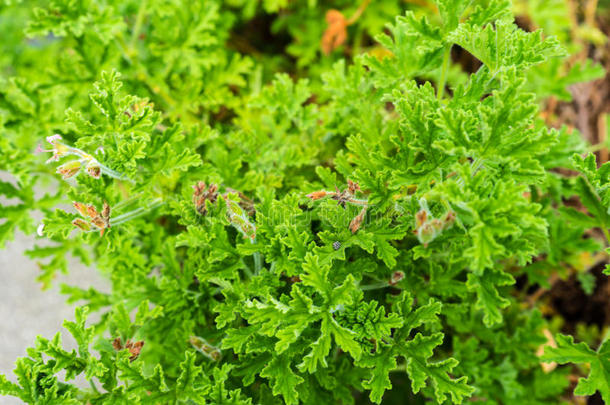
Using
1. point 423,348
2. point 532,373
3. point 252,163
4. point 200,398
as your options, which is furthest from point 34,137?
point 532,373

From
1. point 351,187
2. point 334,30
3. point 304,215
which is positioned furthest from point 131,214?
point 334,30

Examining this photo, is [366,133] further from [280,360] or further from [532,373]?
[532,373]

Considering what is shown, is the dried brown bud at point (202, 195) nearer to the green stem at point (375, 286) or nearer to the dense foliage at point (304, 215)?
the dense foliage at point (304, 215)

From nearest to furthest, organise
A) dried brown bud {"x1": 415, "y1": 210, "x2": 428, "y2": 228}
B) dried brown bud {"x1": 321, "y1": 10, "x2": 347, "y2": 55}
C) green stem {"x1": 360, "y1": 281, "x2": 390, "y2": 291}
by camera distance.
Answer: dried brown bud {"x1": 415, "y1": 210, "x2": 428, "y2": 228}, green stem {"x1": 360, "y1": 281, "x2": 390, "y2": 291}, dried brown bud {"x1": 321, "y1": 10, "x2": 347, "y2": 55}

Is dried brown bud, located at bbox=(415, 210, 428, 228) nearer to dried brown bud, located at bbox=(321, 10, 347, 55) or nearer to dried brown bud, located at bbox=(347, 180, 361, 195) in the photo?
dried brown bud, located at bbox=(347, 180, 361, 195)

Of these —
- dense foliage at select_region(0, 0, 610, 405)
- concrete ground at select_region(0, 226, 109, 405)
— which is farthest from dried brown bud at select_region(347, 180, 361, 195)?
concrete ground at select_region(0, 226, 109, 405)

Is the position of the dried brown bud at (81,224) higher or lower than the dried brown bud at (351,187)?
lower

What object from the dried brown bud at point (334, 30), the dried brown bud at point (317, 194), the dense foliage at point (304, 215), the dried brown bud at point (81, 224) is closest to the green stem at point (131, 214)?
the dense foliage at point (304, 215)
